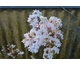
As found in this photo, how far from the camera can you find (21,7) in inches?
43.9

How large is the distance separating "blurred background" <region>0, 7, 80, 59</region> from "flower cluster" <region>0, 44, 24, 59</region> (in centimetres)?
5

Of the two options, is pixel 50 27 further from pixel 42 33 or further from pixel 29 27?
pixel 29 27

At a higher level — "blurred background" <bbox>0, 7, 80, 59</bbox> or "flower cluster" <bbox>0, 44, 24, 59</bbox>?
"blurred background" <bbox>0, 7, 80, 59</bbox>

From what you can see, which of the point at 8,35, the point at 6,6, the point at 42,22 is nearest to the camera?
the point at 42,22

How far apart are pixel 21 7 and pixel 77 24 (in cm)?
85

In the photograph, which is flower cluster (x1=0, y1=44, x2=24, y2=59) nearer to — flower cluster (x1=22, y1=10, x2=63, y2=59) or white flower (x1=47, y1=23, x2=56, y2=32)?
flower cluster (x1=22, y1=10, x2=63, y2=59)

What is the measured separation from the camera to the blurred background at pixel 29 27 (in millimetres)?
1140

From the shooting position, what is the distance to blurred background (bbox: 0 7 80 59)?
3.74 feet

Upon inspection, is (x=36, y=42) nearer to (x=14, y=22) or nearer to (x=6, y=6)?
(x=14, y=22)

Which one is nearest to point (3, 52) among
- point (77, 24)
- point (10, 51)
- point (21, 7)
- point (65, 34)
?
point (10, 51)


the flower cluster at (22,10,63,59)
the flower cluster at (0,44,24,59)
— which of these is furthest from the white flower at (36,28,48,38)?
the flower cluster at (0,44,24,59)

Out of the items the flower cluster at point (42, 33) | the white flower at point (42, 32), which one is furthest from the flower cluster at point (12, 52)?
the white flower at point (42, 32)

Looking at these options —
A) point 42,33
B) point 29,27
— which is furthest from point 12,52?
point 42,33

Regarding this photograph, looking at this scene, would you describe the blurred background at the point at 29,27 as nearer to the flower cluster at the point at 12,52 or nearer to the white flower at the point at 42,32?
the flower cluster at the point at 12,52
